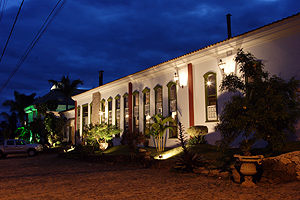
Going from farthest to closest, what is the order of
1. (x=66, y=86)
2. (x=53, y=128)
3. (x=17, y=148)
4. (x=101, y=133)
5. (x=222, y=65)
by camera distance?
(x=66, y=86)
(x=53, y=128)
(x=17, y=148)
(x=101, y=133)
(x=222, y=65)

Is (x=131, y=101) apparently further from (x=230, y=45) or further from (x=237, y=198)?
(x=237, y=198)

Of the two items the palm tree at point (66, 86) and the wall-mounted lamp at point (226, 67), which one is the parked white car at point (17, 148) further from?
the wall-mounted lamp at point (226, 67)

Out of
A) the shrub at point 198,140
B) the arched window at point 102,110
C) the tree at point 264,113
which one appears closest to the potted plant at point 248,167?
the tree at point 264,113

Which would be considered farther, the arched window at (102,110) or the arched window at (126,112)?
the arched window at (102,110)

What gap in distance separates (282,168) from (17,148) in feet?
77.6

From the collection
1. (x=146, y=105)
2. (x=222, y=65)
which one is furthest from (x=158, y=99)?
Answer: (x=222, y=65)

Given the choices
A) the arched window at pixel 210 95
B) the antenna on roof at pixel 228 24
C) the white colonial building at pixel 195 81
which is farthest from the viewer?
the antenna on roof at pixel 228 24

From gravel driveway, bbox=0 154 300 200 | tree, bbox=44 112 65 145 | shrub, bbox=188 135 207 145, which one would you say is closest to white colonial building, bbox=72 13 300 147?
shrub, bbox=188 135 207 145

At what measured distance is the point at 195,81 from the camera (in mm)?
17047

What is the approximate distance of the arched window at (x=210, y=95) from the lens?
15.9 m

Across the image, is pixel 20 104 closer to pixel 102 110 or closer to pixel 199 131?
pixel 102 110

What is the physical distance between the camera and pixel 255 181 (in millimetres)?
8461

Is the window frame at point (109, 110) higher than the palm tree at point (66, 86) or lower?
lower

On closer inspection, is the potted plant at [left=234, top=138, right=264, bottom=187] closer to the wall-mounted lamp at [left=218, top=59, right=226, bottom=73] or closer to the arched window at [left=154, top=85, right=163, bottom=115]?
the wall-mounted lamp at [left=218, top=59, right=226, bottom=73]
